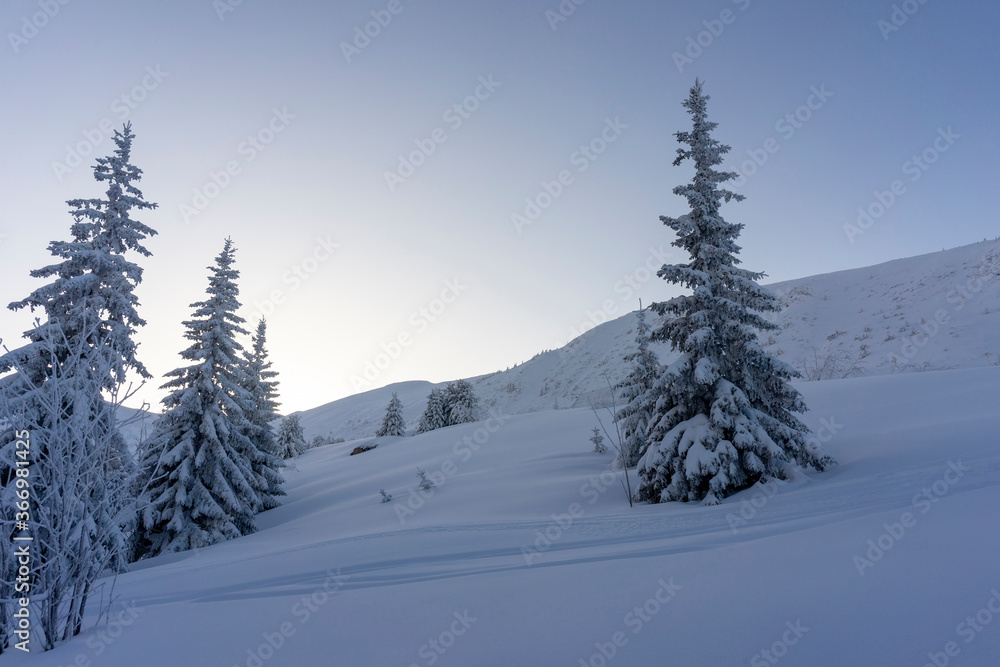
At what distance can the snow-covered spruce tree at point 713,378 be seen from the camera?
8703 mm

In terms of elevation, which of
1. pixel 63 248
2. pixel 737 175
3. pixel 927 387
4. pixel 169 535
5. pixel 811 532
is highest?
pixel 63 248

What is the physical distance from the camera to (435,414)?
115 feet

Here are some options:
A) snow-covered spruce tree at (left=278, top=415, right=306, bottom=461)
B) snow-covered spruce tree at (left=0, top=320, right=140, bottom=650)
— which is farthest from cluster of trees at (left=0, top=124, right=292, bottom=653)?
snow-covered spruce tree at (left=278, top=415, right=306, bottom=461)

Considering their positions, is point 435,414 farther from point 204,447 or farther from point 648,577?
point 648,577

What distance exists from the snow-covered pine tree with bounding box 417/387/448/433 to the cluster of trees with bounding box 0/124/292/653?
44.6 ft

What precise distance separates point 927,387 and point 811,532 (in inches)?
389

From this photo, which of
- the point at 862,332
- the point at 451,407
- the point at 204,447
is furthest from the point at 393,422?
the point at 862,332

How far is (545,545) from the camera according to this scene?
22.4 feet

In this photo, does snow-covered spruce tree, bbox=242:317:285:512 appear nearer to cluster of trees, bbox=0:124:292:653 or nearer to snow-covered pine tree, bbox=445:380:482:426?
cluster of trees, bbox=0:124:292:653

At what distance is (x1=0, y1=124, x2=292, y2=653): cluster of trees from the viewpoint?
4.31 m

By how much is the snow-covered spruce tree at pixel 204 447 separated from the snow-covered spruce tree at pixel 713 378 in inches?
527

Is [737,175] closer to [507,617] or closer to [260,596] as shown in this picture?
[507,617]

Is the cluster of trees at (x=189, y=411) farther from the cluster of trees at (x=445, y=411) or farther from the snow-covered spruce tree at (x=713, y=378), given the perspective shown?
the cluster of trees at (x=445, y=411)

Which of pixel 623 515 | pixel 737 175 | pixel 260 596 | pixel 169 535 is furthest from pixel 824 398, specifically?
pixel 169 535
